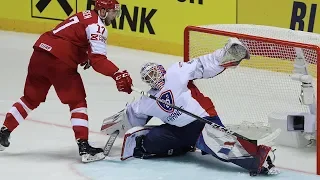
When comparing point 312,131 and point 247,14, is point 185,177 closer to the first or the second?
point 312,131

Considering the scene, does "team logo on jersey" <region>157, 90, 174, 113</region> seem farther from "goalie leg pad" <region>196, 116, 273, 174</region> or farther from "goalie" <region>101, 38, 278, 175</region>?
"goalie leg pad" <region>196, 116, 273, 174</region>

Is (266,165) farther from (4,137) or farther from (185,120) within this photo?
(4,137)

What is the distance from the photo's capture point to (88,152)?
5.55m

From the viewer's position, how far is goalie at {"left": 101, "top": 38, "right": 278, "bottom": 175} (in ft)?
17.4

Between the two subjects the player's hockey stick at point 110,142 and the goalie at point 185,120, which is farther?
the player's hockey stick at point 110,142

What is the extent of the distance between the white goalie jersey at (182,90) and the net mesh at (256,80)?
1.20 ft

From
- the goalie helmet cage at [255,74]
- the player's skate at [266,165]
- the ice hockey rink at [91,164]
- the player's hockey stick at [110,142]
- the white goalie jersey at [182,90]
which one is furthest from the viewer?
the goalie helmet cage at [255,74]

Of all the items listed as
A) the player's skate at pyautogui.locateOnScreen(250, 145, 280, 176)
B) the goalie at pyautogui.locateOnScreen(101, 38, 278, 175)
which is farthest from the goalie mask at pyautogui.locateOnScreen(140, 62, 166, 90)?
the player's skate at pyautogui.locateOnScreen(250, 145, 280, 176)

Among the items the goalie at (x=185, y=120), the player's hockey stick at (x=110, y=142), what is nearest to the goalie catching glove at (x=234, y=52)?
the goalie at (x=185, y=120)

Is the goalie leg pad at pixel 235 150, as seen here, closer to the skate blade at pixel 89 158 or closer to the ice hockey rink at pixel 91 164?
the ice hockey rink at pixel 91 164

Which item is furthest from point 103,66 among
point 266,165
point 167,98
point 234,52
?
point 266,165

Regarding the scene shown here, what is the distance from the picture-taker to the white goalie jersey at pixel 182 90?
548 centimetres

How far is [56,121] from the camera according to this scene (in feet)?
21.7

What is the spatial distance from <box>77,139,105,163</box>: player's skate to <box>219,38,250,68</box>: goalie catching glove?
81 centimetres
